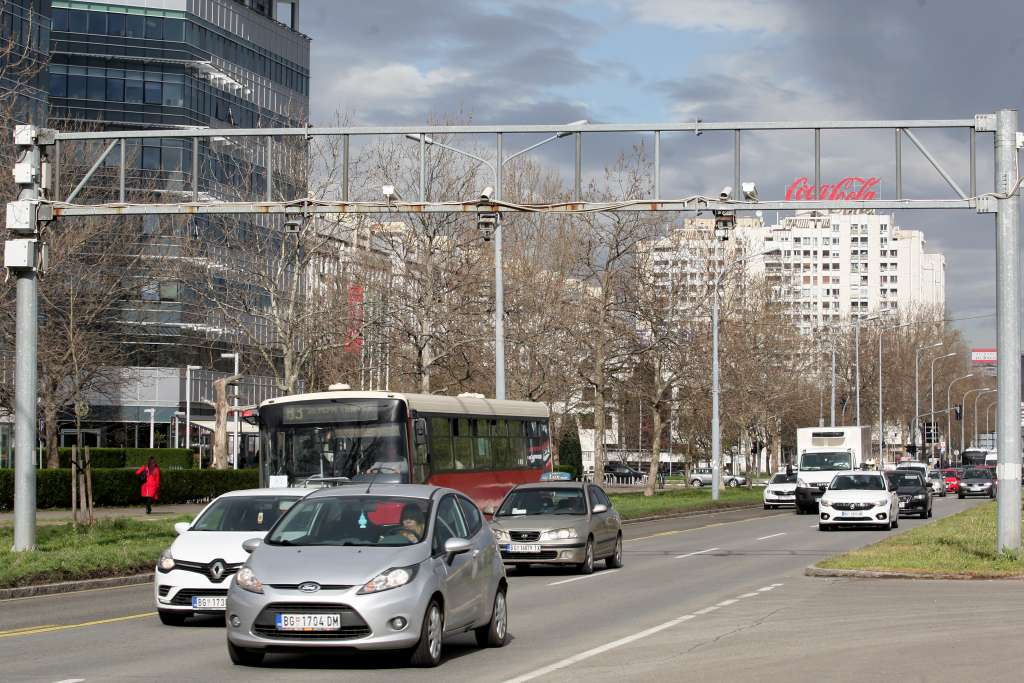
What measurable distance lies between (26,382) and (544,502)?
27.9 ft

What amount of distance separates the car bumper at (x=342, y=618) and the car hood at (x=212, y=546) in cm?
420

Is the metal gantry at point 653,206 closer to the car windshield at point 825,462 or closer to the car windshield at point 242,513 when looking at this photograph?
the car windshield at point 242,513

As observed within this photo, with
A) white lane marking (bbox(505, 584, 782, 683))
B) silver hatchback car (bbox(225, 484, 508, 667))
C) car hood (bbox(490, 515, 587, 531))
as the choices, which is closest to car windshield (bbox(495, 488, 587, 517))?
car hood (bbox(490, 515, 587, 531))

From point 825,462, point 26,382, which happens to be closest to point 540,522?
point 26,382

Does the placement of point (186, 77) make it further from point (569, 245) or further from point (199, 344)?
point (569, 245)

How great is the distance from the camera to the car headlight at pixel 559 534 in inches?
899

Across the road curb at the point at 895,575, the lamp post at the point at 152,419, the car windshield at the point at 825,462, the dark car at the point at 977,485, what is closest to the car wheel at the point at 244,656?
the road curb at the point at 895,575

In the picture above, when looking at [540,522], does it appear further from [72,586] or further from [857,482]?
[857,482]

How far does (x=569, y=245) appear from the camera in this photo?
52688 mm

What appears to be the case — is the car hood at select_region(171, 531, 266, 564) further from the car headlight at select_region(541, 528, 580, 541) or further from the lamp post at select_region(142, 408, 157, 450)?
the lamp post at select_region(142, 408, 157, 450)

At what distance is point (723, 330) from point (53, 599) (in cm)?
4676

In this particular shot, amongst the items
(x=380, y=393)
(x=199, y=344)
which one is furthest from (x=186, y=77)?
(x=380, y=393)

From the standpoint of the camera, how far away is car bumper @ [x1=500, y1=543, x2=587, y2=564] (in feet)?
74.9

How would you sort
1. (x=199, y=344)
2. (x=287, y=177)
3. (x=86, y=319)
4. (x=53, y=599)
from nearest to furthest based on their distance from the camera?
(x=53, y=599)
(x=287, y=177)
(x=86, y=319)
(x=199, y=344)
